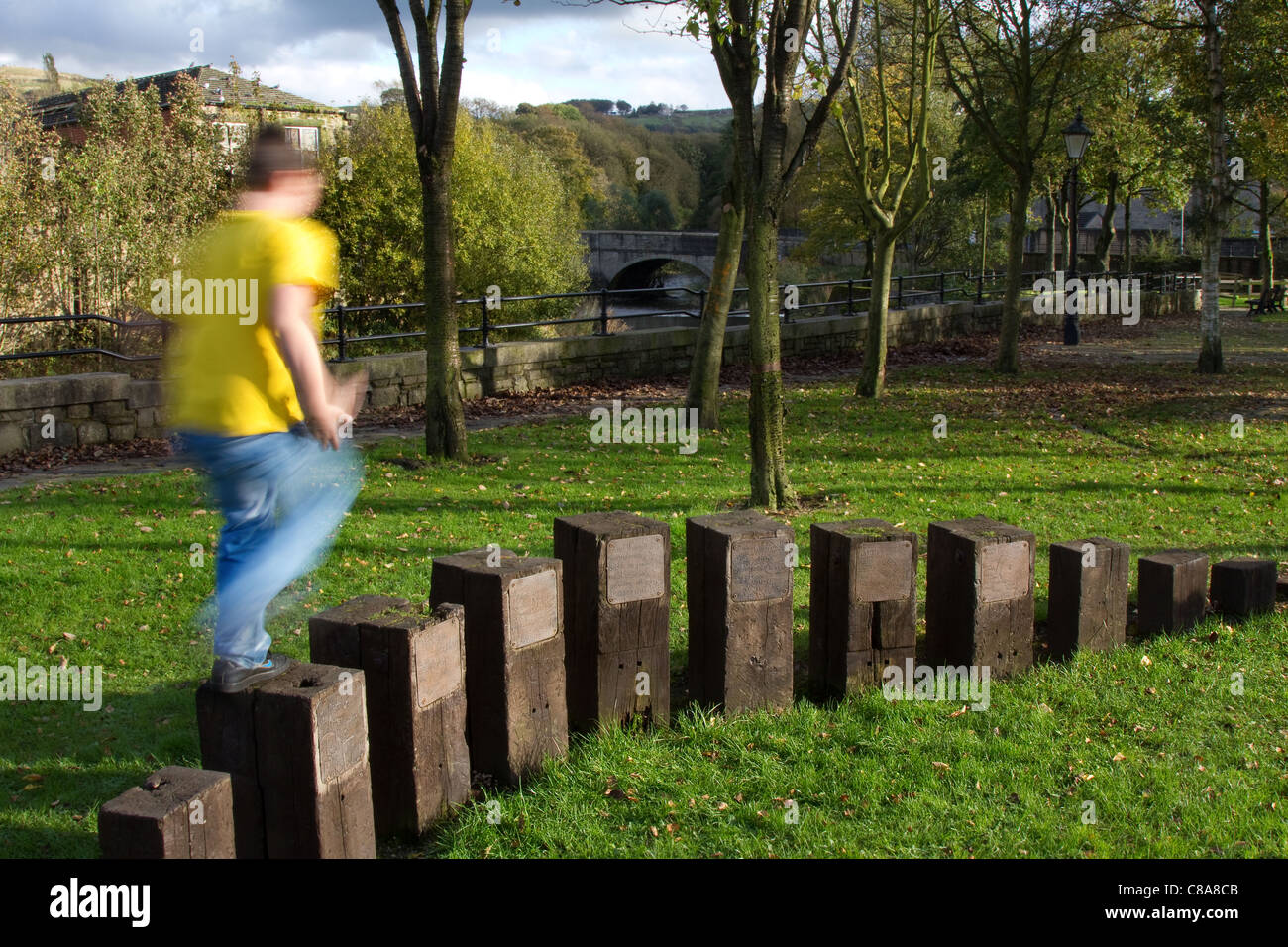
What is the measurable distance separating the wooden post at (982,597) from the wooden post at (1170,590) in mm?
884

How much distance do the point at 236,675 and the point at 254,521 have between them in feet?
1.92

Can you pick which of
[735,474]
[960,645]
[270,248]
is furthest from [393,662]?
[735,474]

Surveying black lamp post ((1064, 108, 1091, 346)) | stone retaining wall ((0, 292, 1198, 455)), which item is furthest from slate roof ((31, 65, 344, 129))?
black lamp post ((1064, 108, 1091, 346))

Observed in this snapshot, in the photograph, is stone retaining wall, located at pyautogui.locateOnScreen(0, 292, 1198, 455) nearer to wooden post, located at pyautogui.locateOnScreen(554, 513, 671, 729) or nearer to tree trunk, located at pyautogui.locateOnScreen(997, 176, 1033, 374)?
tree trunk, located at pyautogui.locateOnScreen(997, 176, 1033, 374)

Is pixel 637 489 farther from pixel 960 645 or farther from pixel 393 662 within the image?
pixel 393 662


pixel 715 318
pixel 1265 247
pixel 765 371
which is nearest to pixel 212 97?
pixel 715 318

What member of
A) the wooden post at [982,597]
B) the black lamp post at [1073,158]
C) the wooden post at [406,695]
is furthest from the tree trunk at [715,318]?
the black lamp post at [1073,158]

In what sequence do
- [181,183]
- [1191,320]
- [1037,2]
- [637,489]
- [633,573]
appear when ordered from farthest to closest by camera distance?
[1191,320] → [181,183] → [1037,2] → [637,489] → [633,573]

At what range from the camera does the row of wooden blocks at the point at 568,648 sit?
123 inches

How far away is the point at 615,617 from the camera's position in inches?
168

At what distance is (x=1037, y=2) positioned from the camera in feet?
60.8

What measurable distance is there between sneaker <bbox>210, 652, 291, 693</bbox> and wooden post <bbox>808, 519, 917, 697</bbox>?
2.23 m

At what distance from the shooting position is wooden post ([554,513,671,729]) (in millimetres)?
4238

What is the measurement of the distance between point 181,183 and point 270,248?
22879 mm
